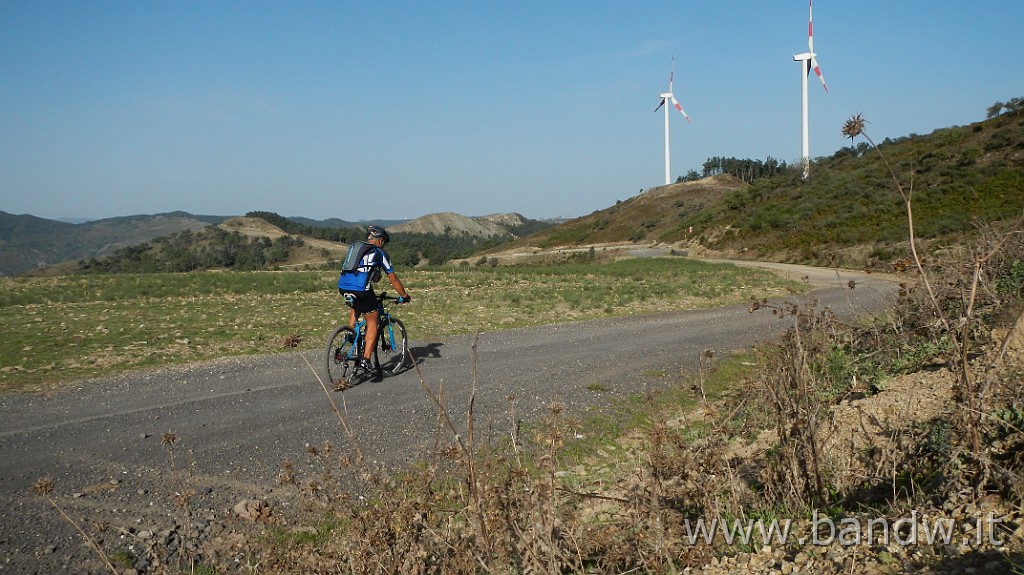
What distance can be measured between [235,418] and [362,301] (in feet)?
7.06

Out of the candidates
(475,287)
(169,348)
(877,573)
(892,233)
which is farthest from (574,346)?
(892,233)

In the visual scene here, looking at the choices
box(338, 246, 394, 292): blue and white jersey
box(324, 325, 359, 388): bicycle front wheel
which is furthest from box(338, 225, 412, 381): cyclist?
box(324, 325, 359, 388): bicycle front wheel

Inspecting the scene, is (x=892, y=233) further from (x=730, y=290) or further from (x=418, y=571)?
(x=418, y=571)

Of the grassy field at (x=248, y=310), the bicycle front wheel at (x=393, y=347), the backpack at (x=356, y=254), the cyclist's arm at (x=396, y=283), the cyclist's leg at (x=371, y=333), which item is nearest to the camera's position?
the backpack at (x=356, y=254)

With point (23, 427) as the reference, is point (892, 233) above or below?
above

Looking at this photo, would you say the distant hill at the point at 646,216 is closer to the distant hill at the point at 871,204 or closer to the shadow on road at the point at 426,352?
the distant hill at the point at 871,204

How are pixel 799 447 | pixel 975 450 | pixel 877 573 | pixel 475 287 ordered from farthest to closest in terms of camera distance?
1. pixel 475 287
2. pixel 799 447
3. pixel 975 450
4. pixel 877 573

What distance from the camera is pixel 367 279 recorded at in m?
8.38

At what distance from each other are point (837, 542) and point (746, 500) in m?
0.65

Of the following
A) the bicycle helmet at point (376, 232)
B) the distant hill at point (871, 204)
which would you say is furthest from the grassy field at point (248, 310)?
the distant hill at point (871, 204)

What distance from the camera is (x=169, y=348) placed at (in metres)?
11.5

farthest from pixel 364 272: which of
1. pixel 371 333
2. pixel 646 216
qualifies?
pixel 646 216

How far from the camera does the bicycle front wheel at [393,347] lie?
29.0ft

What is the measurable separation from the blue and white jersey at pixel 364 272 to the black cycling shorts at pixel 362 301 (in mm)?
64
